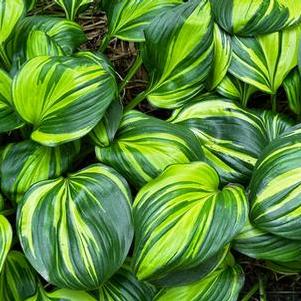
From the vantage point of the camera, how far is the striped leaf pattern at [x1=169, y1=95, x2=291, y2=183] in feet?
3.37

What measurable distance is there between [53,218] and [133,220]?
0.38ft

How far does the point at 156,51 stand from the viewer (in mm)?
1065

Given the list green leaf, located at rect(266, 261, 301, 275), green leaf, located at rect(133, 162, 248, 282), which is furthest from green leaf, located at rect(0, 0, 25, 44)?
green leaf, located at rect(266, 261, 301, 275)

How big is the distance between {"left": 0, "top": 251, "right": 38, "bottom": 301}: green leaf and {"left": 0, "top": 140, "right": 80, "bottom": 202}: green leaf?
0.33 ft

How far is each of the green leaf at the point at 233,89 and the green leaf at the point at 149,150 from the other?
140 mm

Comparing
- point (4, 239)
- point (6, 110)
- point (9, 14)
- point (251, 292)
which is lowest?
point (251, 292)

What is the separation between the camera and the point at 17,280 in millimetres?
1021

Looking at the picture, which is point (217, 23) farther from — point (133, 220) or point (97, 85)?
point (133, 220)

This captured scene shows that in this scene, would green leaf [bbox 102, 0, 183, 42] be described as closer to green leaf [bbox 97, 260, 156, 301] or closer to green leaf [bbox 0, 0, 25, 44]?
green leaf [bbox 0, 0, 25, 44]

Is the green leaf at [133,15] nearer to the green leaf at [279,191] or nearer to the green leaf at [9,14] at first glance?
the green leaf at [9,14]

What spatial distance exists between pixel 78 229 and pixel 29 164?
18 centimetres

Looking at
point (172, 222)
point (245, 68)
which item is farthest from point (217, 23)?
point (172, 222)

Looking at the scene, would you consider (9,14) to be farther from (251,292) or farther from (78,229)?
(251,292)

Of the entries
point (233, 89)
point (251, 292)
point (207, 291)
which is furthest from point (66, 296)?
point (233, 89)
